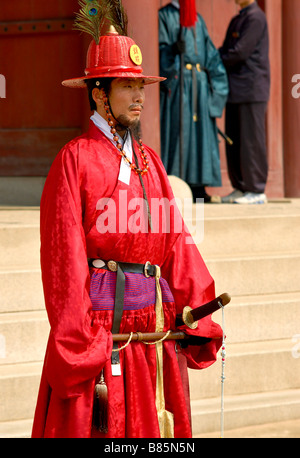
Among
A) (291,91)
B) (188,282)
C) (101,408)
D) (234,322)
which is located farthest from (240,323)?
(291,91)

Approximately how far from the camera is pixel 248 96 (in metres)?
7.01

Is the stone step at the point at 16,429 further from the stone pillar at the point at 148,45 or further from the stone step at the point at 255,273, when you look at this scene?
the stone pillar at the point at 148,45

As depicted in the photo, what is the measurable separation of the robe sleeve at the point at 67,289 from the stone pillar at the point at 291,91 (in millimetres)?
5196

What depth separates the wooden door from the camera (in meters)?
6.64

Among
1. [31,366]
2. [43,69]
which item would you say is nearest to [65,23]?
[43,69]

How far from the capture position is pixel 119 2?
309 centimetres

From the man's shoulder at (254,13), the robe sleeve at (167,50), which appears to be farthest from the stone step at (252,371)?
the man's shoulder at (254,13)

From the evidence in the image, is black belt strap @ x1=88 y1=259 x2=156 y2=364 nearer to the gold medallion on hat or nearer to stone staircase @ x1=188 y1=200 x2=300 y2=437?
the gold medallion on hat

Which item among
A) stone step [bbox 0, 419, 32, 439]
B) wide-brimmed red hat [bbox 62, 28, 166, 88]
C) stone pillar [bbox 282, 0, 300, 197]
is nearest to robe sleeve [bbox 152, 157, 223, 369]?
wide-brimmed red hat [bbox 62, 28, 166, 88]

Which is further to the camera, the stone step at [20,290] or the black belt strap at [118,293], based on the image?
the stone step at [20,290]

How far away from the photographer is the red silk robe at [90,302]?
9.12ft

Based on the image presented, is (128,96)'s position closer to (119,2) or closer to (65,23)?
(119,2)

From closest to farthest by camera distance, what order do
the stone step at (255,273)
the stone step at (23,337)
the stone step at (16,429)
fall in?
the stone step at (16,429) → the stone step at (23,337) → the stone step at (255,273)
